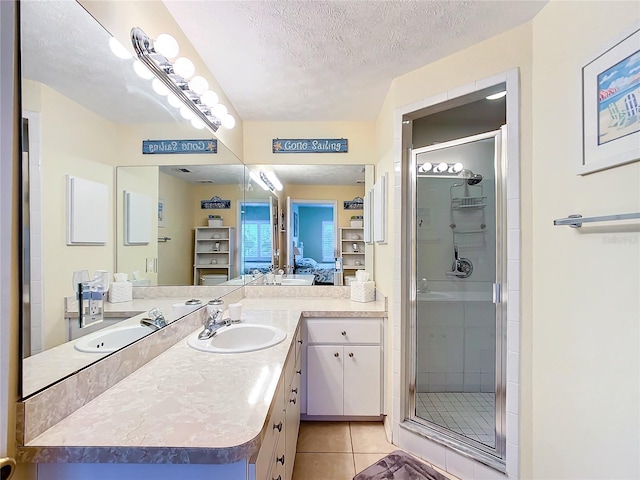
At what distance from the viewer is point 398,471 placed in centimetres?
129

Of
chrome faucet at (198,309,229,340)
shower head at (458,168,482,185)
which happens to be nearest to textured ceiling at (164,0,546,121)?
shower head at (458,168,482,185)

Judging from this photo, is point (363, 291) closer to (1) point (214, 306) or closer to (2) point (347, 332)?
(2) point (347, 332)

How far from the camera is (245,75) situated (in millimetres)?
1779

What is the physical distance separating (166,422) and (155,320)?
583mm

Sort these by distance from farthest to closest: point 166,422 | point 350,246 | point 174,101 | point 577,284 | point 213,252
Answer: point 350,246, point 213,252, point 174,101, point 577,284, point 166,422

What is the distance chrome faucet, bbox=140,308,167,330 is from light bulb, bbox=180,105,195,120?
98 cm

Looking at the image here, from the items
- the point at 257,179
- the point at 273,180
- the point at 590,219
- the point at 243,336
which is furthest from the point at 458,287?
the point at 257,179

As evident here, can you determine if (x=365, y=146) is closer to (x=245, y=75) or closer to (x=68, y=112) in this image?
(x=245, y=75)

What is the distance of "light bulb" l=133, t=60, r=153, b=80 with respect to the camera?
3.71 feet

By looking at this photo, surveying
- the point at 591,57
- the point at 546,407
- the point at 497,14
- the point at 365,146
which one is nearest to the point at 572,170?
the point at 591,57

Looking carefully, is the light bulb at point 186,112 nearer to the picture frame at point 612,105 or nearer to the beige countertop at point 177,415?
the beige countertop at point 177,415

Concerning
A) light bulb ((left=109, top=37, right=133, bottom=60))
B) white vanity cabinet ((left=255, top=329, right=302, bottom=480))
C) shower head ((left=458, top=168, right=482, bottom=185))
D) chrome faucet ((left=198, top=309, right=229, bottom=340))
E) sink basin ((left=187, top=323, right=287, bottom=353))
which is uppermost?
light bulb ((left=109, top=37, right=133, bottom=60))

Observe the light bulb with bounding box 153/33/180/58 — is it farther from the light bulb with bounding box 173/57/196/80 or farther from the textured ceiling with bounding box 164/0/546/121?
the textured ceiling with bounding box 164/0/546/121

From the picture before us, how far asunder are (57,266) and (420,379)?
2197mm
